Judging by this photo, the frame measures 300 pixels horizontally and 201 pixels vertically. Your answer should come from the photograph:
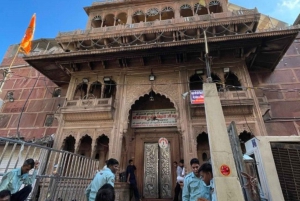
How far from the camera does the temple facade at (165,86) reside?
809cm

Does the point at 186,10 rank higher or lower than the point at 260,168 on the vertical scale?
higher

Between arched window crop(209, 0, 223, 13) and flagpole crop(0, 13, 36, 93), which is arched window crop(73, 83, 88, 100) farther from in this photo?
arched window crop(209, 0, 223, 13)

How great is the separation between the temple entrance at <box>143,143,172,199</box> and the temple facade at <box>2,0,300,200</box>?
45 mm

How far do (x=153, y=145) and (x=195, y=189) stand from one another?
6741 mm

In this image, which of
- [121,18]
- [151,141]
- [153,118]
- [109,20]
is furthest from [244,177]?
[109,20]

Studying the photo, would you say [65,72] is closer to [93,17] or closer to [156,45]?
[93,17]

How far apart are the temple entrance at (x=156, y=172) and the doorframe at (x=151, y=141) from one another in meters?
0.17

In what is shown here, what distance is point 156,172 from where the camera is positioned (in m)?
9.07

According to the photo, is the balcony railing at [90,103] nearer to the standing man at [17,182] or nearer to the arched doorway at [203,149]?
the arched doorway at [203,149]

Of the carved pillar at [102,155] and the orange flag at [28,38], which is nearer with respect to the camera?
the carved pillar at [102,155]

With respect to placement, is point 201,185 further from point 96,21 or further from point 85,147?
point 96,21

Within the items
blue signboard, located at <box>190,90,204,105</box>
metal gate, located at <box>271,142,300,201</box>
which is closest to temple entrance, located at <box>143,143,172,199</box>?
blue signboard, located at <box>190,90,204,105</box>

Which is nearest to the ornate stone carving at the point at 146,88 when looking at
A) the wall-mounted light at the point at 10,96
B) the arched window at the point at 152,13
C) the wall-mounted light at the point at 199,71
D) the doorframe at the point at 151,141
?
the wall-mounted light at the point at 199,71

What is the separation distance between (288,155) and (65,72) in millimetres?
10819
